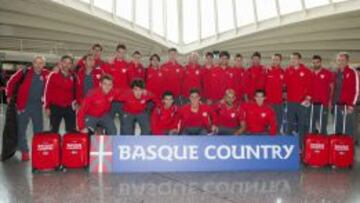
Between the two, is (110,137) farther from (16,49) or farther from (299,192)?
(16,49)

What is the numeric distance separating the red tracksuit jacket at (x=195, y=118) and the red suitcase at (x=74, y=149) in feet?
7.22

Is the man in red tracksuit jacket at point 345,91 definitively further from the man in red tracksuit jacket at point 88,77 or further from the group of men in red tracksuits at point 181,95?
the man in red tracksuit jacket at point 88,77

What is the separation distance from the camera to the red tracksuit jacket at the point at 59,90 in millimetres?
9594

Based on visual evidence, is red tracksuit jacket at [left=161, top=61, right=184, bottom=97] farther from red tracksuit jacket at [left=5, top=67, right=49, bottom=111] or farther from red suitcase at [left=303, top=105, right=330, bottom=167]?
red suitcase at [left=303, top=105, right=330, bottom=167]

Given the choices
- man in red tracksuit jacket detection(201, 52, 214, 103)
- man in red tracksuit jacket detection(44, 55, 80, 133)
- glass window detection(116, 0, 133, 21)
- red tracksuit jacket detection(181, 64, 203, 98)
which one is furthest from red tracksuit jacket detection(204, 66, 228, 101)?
glass window detection(116, 0, 133, 21)

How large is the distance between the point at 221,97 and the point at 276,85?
1.37 metres

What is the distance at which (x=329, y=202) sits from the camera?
20.7ft

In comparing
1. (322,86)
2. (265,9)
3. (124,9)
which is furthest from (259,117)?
(124,9)

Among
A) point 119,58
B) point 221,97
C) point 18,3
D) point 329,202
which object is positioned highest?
point 18,3

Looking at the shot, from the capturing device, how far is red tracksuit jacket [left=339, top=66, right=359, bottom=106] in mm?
10312

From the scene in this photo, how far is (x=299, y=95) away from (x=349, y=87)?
42.3 inches

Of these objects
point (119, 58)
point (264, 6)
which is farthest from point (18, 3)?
point (119, 58)

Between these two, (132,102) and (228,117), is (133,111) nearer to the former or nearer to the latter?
(132,102)

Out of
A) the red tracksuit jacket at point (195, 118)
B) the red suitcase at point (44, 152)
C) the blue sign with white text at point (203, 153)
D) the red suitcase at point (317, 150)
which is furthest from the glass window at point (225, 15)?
the red suitcase at point (44, 152)
